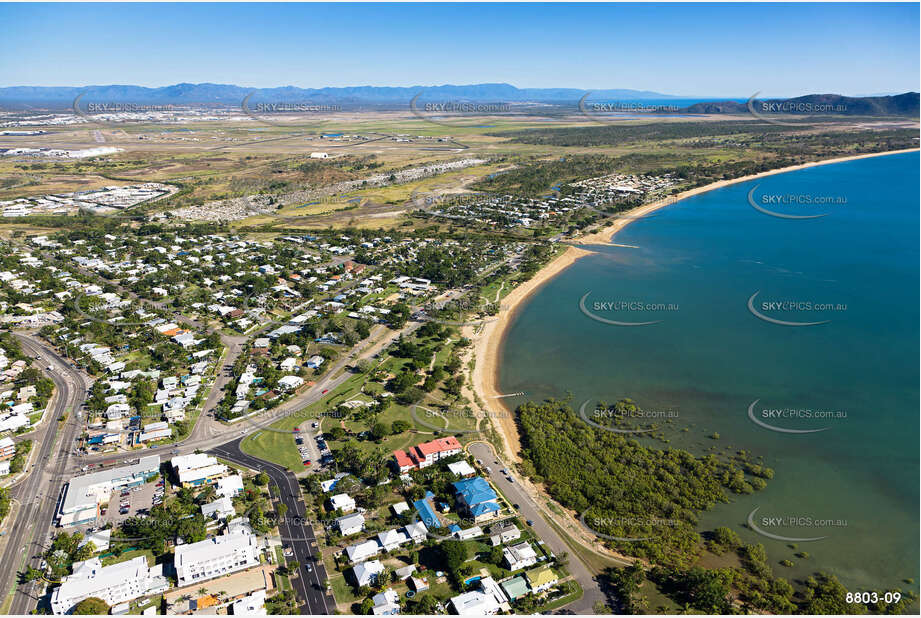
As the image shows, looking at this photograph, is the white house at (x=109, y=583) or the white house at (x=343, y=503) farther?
the white house at (x=343, y=503)

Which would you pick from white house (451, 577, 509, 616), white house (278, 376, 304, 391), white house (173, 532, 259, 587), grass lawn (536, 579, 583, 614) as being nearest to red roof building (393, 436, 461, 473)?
white house (451, 577, 509, 616)

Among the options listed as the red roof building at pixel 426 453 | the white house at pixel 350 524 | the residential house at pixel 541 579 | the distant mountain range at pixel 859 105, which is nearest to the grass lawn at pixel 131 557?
the white house at pixel 350 524

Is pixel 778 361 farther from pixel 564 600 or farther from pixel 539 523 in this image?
pixel 564 600

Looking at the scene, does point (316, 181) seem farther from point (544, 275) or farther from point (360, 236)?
point (544, 275)

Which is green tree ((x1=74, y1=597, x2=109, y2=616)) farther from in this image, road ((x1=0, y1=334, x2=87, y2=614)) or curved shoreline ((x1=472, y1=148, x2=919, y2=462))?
curved shoreline ((x1=472, y1=148, x2=919, y2=462))

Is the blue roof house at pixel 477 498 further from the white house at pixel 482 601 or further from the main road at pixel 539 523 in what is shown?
the white house at pixel 482 601

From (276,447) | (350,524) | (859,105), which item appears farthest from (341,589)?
(859,105)
